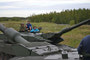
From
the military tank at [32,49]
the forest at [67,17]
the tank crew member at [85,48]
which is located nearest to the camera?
the tank crew member at [85,48]

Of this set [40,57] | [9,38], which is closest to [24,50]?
[40,57]

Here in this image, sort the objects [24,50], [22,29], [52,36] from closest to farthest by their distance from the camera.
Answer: [24,50] → [52,36] → [22,29]

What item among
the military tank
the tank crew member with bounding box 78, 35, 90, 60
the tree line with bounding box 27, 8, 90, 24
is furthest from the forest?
the tank crew member with bounding box 78, 35, 90, 60

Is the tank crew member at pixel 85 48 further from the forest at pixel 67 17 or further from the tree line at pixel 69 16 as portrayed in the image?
the tree line at pixel 69 16

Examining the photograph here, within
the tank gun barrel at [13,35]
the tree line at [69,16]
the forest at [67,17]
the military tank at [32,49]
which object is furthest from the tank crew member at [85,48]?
the tree line at [69,16]

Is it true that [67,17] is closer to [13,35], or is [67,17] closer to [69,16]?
[69,16]

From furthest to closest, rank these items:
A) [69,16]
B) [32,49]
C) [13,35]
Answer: [69,16] → [13,35] → [32,49]

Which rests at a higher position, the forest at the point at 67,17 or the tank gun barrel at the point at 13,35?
the tank gun barrel at the point at 13,35

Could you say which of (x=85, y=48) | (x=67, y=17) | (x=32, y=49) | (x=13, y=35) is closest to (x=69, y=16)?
(x=67, y=17)

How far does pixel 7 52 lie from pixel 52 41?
2.61 metres

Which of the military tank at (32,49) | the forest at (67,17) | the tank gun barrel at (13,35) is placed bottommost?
the forest at (67,17)

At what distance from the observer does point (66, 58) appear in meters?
6.85

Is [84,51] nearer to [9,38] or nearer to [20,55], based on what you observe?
[20,55]

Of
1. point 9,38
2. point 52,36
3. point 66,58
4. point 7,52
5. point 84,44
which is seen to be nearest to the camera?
point 84,44
